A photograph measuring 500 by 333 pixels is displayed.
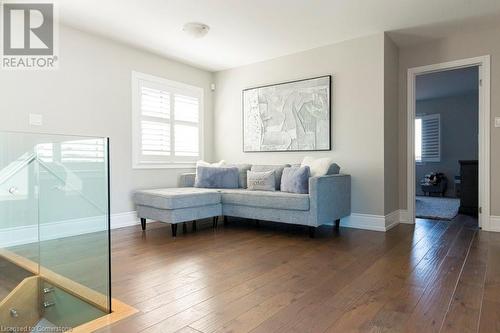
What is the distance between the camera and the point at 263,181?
403cm

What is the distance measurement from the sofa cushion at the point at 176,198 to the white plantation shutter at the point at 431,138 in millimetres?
6554

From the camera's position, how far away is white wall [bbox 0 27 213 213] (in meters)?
3.22

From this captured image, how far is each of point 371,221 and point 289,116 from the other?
5.83 feet

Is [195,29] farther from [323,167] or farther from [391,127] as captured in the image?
[391,127]

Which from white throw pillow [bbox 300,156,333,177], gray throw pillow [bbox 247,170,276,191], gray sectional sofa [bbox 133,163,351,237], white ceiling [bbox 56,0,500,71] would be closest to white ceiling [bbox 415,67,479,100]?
white ceiling [bbox 56,0,500,71]

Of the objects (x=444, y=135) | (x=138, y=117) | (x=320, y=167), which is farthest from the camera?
(x=444, y=135)

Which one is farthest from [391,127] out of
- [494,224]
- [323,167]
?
[494,224]

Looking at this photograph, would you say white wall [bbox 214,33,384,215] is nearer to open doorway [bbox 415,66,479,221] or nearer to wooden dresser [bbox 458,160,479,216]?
wooden dresser [bbox 458,160,479,216]

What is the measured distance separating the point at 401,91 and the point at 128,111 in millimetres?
3625

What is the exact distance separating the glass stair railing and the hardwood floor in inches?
10.9

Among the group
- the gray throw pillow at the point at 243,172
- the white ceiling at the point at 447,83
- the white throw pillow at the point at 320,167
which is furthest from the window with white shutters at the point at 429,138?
the gray throw pillow at the point at 243,172

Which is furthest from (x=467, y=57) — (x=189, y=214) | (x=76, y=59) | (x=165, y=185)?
(x=76, y=59)

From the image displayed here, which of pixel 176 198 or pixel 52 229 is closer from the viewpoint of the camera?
pixel 52 229

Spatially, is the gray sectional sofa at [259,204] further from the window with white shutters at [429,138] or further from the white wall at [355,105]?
the window with white shutters at [429,138]
